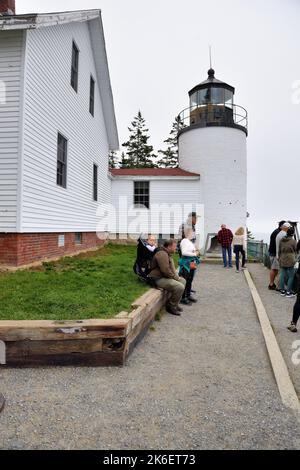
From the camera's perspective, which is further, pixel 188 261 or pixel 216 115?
pixel 216 115

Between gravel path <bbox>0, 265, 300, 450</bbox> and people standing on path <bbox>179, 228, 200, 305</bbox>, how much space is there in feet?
8.81

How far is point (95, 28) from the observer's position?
544 inches

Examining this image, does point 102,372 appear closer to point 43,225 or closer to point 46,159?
point 43,225

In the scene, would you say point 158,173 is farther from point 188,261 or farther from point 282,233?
point 188,261

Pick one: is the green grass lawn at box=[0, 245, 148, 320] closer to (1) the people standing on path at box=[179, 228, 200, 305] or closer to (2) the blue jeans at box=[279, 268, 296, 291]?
(1) the people standing on path at box=[179, 228, 200, 305]

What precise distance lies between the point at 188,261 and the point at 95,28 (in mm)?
11974

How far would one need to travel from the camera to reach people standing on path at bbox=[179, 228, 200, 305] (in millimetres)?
7410

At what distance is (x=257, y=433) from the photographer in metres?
2.76

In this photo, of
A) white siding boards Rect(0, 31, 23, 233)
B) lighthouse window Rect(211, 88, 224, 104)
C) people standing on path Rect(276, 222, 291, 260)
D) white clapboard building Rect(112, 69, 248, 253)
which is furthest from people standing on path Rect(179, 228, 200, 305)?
lighthouse window Rect(211, 88, 224, 104)

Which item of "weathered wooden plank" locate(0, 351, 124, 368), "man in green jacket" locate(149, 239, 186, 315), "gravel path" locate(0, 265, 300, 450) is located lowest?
"gravel path" locate(0, 265, 300, 450)

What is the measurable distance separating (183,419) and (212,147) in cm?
1967

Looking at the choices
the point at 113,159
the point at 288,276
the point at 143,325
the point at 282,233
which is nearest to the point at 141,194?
the point at 282,233

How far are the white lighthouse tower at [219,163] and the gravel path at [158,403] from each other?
16283 mm
